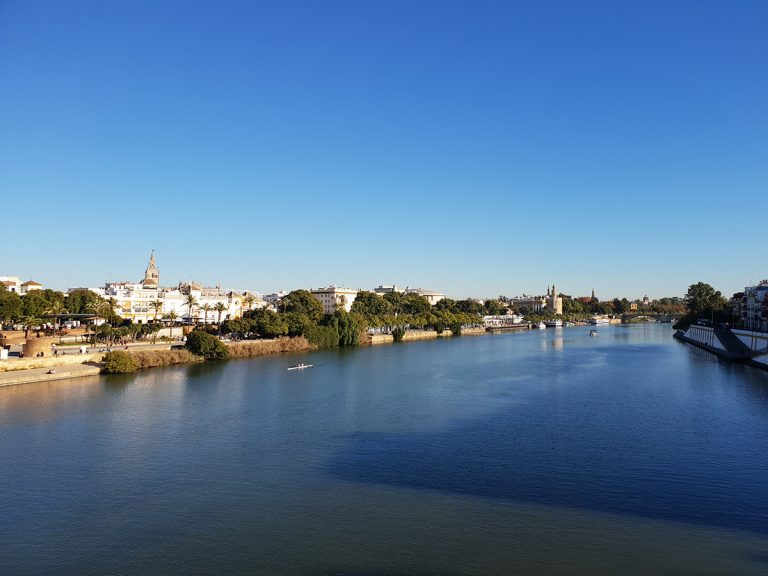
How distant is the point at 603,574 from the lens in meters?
8.98

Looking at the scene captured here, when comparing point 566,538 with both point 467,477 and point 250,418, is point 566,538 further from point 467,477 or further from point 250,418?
point 250,418

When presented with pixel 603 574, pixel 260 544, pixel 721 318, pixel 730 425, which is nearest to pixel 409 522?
pixel 260 544

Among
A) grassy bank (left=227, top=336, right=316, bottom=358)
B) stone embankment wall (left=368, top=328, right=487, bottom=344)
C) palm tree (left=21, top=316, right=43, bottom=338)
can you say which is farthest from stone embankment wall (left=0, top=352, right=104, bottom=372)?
stone embankment wall (left=368, top=328, right=487, bottom=344)

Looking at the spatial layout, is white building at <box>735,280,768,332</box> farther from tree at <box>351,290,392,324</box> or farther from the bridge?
the bridge

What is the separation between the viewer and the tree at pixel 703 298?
7350 cm

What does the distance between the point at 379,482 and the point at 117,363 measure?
21160 millimetres

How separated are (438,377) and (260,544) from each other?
21518 millimetres

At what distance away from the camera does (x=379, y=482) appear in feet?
43.1

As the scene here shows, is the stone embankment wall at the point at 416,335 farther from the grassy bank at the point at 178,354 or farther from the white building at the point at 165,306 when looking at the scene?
the white building at the point at 165,306

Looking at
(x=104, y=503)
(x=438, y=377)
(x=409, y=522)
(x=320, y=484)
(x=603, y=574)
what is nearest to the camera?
(x=603, y=574)

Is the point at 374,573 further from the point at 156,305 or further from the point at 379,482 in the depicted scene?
the point at 156,305

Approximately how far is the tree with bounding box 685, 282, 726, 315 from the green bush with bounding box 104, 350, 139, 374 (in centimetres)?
6703

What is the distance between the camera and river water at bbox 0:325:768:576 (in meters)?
9.68

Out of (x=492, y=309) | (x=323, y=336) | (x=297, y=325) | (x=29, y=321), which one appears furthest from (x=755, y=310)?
(x=492, y=309)
